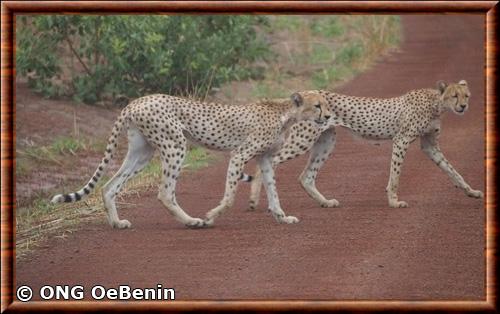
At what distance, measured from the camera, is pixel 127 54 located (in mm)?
13414

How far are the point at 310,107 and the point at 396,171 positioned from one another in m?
0.92

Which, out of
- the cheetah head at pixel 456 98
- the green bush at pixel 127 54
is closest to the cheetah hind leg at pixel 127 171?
the cheetah head at pixel 456 98

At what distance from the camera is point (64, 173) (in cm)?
1188

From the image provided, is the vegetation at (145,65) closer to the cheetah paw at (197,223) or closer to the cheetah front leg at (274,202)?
the cheetah front leg at (274,202)

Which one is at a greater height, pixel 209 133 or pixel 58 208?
pixel 209 133

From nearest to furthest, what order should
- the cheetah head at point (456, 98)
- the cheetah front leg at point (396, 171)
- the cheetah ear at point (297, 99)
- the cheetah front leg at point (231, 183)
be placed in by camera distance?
the cheetah front leg at point (231, 183), the cheetah ear at point (297, 99), the cheetah front leg at point (396, 171), the cheetah head at point (456, 98)

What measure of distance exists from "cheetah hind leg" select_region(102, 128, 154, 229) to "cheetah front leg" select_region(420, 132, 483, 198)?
2.27 meters

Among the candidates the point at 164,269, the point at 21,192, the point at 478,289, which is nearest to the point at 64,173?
the point at 21,192

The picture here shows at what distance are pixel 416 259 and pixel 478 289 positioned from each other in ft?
2.28

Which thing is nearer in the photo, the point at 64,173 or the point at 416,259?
the point at 416,259

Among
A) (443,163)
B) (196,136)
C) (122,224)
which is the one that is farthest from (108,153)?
(443,163)

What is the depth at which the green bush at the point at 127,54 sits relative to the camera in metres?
13.3

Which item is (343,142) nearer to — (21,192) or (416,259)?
(21,192)

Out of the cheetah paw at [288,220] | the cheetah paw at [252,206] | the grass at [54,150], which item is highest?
the cheetah paw at [288,220]
